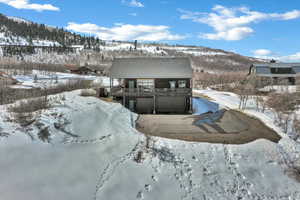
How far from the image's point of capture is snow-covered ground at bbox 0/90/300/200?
778cm

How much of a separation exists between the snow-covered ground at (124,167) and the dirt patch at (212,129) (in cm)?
101

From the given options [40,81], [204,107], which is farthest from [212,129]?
[40,81]

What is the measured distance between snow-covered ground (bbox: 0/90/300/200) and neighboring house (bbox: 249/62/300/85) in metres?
36.6

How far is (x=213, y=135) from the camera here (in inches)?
525

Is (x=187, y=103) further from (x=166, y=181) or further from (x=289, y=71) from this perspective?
(x=289, y=71)

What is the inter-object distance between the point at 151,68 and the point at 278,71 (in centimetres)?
3621

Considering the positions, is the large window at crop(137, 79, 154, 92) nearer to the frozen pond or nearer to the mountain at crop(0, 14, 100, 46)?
the frozen pond

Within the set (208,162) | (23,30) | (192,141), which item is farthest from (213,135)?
→ (23,30)

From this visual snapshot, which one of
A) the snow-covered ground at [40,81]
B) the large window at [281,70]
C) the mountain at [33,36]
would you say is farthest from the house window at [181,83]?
the mountain at [33,36]

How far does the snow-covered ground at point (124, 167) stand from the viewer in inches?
306

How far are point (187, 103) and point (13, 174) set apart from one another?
17.4 metres

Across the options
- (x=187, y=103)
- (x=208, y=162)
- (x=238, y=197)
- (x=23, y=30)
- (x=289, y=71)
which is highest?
(x=23, y=30)

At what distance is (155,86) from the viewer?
21703mm

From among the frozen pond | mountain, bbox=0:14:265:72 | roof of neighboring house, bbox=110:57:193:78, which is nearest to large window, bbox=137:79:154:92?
roof of neighboring house, bbox=110:57:193:78
